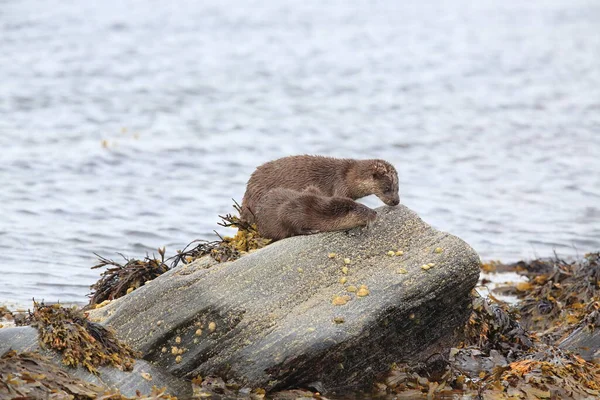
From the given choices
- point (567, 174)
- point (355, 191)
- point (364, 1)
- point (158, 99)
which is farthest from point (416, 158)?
point (364, 1)

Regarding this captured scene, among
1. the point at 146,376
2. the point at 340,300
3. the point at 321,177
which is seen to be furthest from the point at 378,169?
the point at 146,376

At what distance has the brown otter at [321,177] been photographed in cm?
747

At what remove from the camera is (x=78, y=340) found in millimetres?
6109

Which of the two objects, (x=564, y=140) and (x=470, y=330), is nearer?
(x=470, y=330)

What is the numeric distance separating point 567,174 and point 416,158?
251 cm

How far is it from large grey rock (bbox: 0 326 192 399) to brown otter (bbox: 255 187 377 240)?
1.33 m

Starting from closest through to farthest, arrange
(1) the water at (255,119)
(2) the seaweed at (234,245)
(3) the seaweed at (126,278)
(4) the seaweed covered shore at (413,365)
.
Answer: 1. (4) the seaweed covered shore at (413,365)
2. (2) the seaweed at (234,245)
3. (3) the seaweed at (126,278)
4. (1) the water at (255,119)

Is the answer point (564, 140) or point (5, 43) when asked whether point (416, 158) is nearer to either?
point (564, 140)

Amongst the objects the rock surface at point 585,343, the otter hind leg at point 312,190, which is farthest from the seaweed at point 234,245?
the rock surface at point 585,343

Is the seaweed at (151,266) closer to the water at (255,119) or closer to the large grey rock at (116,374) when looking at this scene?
the large grey rock at (116,374)

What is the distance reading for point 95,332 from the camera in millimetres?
6211

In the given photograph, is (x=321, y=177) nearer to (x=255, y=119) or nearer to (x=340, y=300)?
(x=340, y=300)

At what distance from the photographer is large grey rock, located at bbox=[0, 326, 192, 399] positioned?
19.8ft

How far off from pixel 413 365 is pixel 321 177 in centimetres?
166
